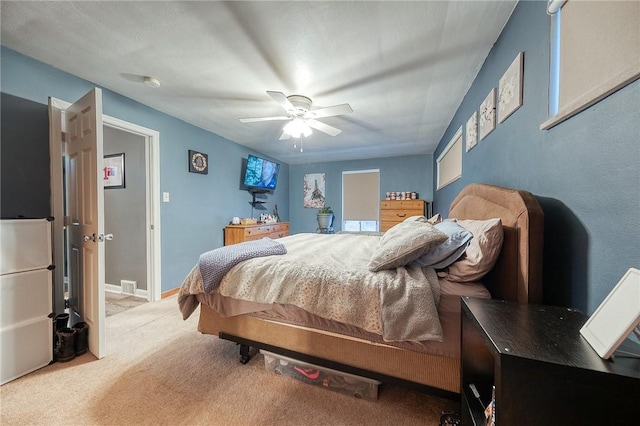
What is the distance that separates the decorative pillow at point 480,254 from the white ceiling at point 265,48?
1336 millimetres

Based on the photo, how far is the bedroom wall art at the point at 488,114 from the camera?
5.63ft

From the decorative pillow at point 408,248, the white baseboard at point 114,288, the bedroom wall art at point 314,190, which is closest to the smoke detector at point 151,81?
the decorative pillow at point 408,248

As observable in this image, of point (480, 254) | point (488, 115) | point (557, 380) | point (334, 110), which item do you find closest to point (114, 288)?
point (334, 110)

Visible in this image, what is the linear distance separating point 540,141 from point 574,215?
1.48 ft

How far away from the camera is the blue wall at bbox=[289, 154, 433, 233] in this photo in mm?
5098

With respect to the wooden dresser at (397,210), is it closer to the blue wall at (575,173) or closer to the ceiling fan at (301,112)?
the ceiling fan at (301,112)

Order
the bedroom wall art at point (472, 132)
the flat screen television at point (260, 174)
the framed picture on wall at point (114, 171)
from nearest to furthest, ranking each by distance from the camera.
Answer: the bedroom wall art at point (472, 132), the framed picture on wall at point (114, 171), the flat screen television at point (260, 174)

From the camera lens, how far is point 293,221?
6164 millimetres

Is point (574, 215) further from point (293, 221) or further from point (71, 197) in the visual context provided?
point (293, 221)

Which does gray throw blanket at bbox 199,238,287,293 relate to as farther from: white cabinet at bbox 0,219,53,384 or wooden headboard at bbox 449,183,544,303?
wooden headboard at bbox 449,183,544,303

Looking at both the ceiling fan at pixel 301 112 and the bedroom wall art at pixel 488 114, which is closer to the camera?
the bedroom wall art at pixel 488 114

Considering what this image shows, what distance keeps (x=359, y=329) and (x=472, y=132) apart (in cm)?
211

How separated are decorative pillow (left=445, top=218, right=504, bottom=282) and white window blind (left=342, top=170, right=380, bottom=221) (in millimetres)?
4318

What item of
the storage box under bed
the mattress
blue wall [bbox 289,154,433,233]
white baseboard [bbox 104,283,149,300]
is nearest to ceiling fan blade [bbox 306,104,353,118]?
the mattress
